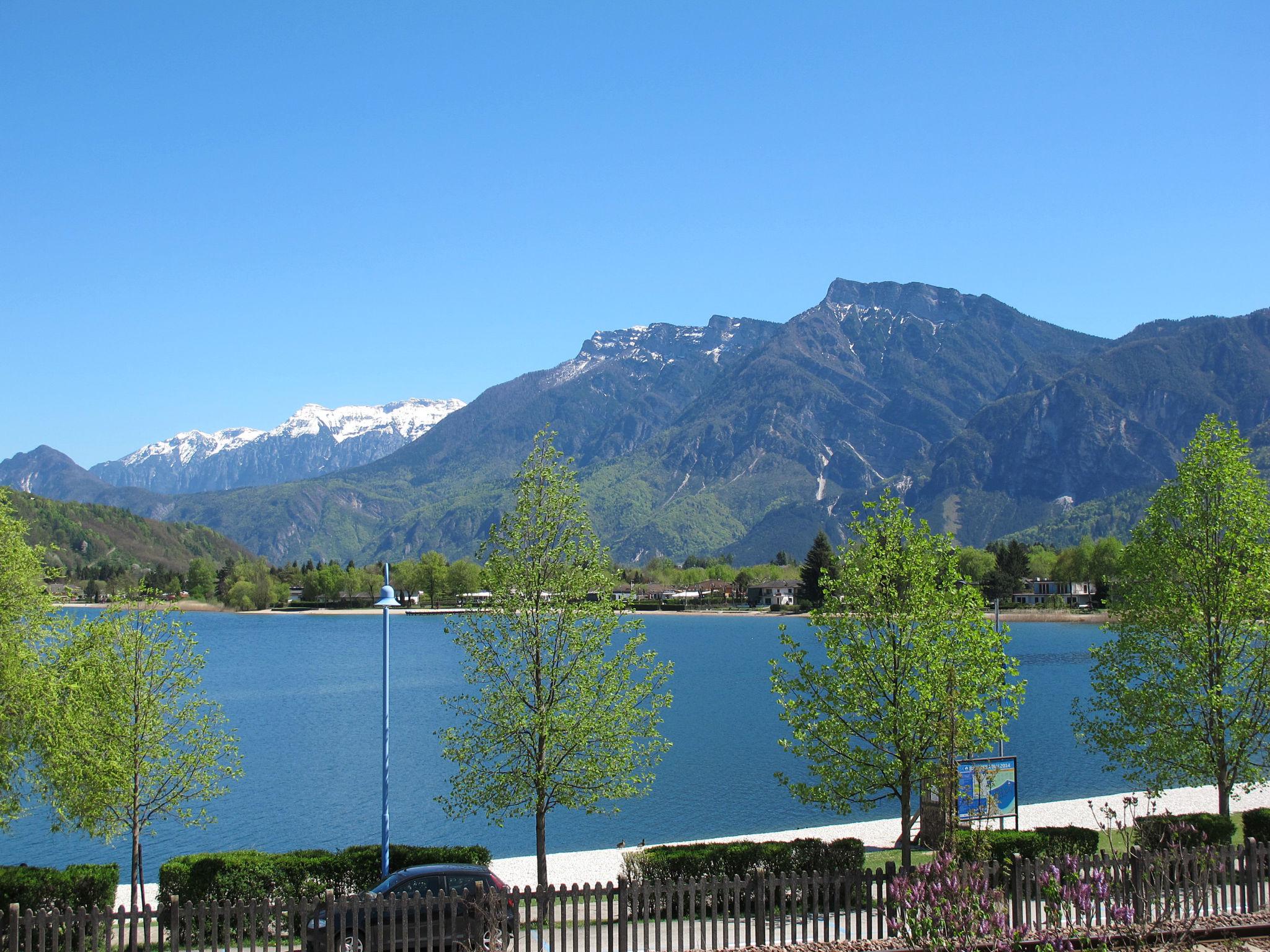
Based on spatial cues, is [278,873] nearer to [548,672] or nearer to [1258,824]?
[548,672]

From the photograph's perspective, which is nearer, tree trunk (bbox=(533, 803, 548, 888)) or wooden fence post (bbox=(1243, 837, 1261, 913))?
wooden fence post (bbox=(1243, 837, 1261, 913))

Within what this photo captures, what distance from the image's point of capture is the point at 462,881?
67.8 ft

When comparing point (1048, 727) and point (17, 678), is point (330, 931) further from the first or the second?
point (1048, 727)

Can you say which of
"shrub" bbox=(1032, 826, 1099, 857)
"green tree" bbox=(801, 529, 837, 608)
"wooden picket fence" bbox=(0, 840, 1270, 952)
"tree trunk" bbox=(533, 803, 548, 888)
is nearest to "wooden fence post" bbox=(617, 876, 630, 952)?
"wooden picket fence" bbox=(0, 840, 1270, 952)

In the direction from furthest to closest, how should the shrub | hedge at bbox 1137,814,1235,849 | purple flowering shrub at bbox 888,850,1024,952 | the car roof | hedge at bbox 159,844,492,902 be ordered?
1. the shrub
2. hedge at bbox 1137,814,1235,849
3. hedge at bbox 159,844,492,902
4. the car roof
5. purple flowering shrub at bbox 888,850,1024,952

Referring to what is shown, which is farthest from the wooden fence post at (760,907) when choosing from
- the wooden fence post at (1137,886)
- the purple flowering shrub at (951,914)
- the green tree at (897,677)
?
the wooden fence post at (1137,886)

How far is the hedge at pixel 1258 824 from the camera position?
95.4ft

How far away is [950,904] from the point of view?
12.2 metres

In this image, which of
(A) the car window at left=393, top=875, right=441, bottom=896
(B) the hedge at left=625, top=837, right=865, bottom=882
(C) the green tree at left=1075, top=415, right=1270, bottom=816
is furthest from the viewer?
(C) the green tree at left=1075, top=415, right=1270, bottom=816

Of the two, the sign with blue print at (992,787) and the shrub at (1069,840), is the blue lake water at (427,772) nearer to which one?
the sign with blue print at (992,787)

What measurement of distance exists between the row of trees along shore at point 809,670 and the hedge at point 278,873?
7.72 feet

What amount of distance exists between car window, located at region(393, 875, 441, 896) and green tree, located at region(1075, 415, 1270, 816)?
67.5ft

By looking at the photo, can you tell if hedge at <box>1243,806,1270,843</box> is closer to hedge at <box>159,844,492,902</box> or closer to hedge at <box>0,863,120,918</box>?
hedge at <box>159,844,492,902</box>

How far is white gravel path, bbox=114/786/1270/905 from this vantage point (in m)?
30.9
